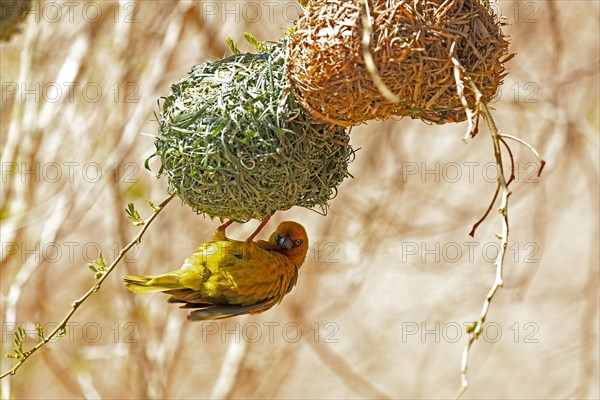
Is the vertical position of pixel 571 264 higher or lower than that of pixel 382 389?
higher

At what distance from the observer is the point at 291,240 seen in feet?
6.39

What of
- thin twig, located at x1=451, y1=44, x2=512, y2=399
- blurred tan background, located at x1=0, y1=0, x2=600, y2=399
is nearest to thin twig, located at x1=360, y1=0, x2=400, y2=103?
thin twig, located at x1=451, y1=44, x2=512, y2=399

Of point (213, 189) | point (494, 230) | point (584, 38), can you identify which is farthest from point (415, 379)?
point (213, 189)

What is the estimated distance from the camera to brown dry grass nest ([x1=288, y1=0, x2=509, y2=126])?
1321mm

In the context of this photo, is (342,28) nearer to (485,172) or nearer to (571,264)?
(485,172)

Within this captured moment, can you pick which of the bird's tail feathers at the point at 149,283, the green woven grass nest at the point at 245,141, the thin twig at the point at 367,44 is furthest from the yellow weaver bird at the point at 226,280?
the thin twig at the point at 367,44

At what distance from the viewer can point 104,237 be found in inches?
203

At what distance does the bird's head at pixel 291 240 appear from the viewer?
194 centimetres

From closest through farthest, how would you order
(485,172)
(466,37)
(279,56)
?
(466,37)
(279,56)
(485,172)

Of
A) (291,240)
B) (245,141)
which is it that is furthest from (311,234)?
(245,141)

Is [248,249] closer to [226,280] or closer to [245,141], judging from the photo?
[226,280]

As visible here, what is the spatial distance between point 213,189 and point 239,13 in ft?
9.49

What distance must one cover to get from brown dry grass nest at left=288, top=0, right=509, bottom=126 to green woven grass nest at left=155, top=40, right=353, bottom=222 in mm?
94

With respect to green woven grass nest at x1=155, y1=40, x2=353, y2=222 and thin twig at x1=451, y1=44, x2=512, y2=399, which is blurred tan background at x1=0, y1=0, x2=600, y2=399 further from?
thin twig at x1=451, y1=44, x2=512, y2=399
